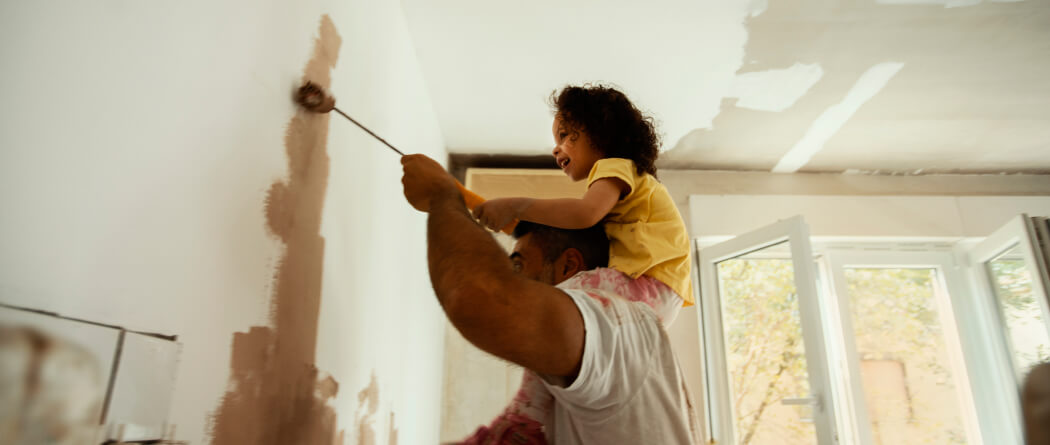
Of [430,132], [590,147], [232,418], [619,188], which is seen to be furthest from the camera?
[430,132]

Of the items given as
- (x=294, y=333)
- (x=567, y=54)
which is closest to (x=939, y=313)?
(x=567, y=54)

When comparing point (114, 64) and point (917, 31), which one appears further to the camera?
point (917, 31)

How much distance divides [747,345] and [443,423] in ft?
4.69

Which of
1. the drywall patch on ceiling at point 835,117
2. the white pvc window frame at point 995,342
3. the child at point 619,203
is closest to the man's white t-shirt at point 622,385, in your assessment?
the child at point 619,203

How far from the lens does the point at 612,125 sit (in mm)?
1304

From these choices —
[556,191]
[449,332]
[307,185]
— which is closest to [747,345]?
[556,191]

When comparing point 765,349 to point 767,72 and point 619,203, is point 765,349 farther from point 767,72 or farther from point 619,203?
point 619,203

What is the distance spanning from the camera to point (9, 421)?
377 mm

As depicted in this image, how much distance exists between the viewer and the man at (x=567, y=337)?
64 centimetres

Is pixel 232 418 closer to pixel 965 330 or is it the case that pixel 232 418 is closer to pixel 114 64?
pixel 114 64

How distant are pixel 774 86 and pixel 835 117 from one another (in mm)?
457

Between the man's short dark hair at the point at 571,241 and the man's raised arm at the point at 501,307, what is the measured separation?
0.41m

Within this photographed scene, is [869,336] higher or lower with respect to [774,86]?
lower

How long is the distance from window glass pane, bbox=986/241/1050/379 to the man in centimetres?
259
